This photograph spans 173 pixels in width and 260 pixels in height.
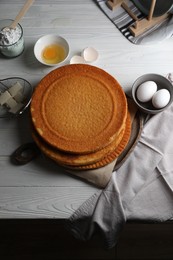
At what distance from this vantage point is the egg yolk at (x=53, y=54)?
93cm

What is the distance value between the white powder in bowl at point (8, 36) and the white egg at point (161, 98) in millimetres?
398

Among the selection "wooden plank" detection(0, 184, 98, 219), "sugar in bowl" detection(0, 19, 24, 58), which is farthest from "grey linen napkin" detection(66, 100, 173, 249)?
"sugar in bowl" detection(0, 19, 24, 58)

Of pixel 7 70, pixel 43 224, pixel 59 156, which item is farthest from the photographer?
pixel 43 224

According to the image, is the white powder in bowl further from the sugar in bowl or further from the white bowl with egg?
the white bowl with egg

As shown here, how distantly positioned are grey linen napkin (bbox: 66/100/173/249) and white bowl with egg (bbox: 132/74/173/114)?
0.25 feet

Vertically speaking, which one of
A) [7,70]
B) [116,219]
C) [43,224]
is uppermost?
[7,70]

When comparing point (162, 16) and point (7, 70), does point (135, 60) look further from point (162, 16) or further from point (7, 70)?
point (7, 70)

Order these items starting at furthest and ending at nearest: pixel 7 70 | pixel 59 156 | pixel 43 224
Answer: pixel 43 224 < pixel 7 70 < pixel 59 156

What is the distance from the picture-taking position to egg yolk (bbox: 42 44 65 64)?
0.93 metres

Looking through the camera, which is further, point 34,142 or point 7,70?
point 7,70

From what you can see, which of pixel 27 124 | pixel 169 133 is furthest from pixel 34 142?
pixel 169 133

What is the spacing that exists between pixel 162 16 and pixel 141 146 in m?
0.41

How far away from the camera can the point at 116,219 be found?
0.77 metres

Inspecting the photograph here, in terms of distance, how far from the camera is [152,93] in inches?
33.0
